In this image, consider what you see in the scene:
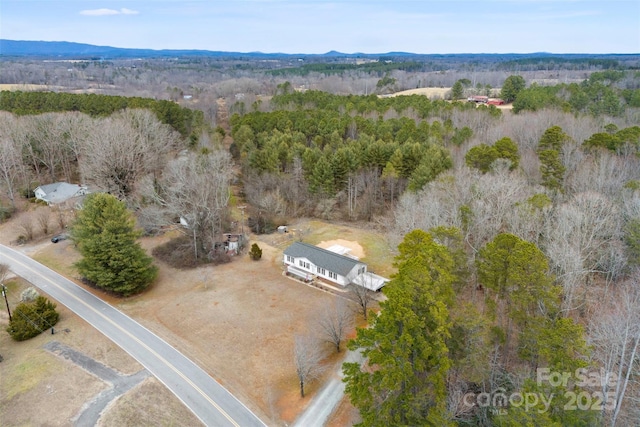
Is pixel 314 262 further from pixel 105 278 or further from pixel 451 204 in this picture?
pixel 105 278

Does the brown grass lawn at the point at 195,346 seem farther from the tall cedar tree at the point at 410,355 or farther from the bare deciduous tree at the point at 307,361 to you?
the tall cedar tree at the point at 410,355

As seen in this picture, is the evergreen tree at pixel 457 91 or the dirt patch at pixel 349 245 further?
the evergreen tree at pixel 457 91

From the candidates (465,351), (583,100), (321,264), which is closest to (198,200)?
(321,264)

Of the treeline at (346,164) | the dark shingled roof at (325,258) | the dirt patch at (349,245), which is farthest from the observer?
the treeline at (346,164)

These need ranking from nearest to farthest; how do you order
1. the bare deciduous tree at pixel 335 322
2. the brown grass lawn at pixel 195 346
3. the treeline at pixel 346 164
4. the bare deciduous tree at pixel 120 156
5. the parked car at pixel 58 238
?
A: the brown grass lawn at pixel 195 346, the bare deciduous tree at pixel 335 322, the parked car at pixel 58 238, the bare deciduous tree at pixel 120 156, the treeline at pixel 346 164

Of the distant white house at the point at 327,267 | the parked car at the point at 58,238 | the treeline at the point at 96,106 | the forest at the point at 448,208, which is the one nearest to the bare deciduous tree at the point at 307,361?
the forest at the point at 448,208
